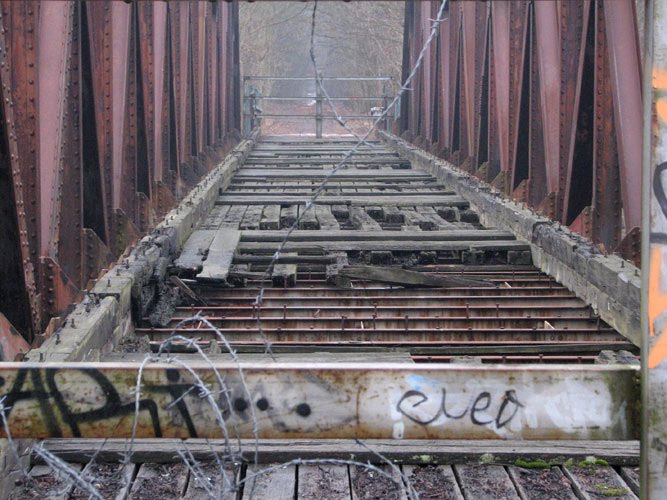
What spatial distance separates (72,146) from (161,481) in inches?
105

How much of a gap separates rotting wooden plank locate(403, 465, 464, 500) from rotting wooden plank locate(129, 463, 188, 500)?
0.71m

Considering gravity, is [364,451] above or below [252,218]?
below

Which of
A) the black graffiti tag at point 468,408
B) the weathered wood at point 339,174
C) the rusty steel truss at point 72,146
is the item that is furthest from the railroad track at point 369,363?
the weathered wood at point 339,174

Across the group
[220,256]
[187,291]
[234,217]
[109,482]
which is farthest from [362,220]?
[109,482]

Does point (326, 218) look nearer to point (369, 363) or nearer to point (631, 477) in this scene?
point (631, 477)

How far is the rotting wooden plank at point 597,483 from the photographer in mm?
2975

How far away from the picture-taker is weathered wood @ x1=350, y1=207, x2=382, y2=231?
769 centimetres

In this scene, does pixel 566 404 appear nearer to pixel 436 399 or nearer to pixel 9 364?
pixel 436 399

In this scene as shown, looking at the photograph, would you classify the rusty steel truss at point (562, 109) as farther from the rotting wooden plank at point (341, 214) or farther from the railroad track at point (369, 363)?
the rotting wooden plank at point (341, 214)

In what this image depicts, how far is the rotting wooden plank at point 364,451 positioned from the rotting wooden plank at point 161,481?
32mm

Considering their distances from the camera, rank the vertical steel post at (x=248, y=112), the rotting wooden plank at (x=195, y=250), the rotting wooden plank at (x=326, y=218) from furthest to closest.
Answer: the vertical steel post at (x=248, y=112), the rotting wooden plank at (x=326, y=218), the rotting wooden plank at (x=195, y=250)

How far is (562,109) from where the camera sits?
23.8 feet

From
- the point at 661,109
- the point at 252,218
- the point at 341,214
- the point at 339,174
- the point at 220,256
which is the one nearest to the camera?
the point at 661,109


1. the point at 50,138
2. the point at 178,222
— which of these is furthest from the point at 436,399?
the point at 178,222
